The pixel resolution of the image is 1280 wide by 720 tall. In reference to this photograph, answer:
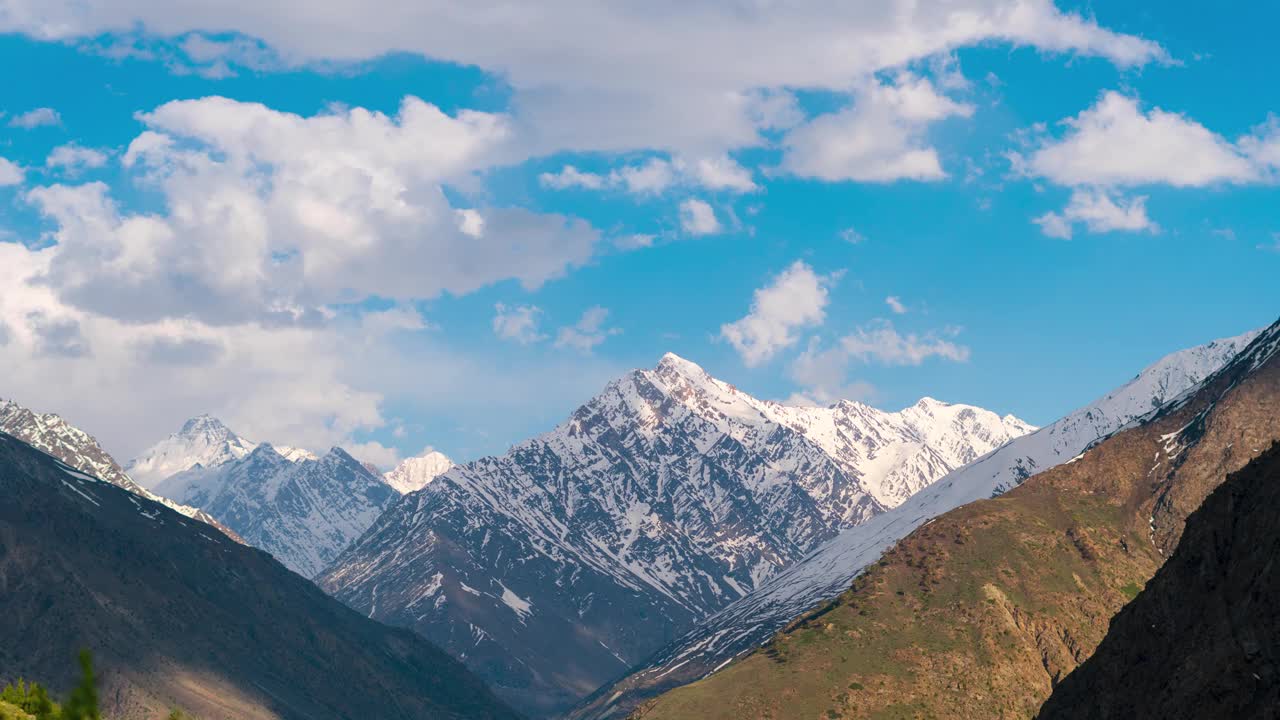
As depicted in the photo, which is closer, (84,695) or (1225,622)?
(84,695)

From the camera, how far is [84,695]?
1192 inches

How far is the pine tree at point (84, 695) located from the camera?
98.3 feet

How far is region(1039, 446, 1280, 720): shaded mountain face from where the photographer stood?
158875 mm

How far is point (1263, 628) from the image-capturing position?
16075cm

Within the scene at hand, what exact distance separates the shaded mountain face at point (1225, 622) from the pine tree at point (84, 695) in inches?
5806

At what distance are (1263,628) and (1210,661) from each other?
37.7ft

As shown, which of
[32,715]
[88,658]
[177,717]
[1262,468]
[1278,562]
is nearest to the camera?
[88,658]

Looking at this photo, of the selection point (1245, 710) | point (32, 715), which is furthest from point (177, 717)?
point (1245, 710)

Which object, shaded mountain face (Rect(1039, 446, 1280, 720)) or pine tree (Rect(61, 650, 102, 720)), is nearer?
pine tree (Rect(61, 650, 102, 720))

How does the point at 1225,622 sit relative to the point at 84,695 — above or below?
below

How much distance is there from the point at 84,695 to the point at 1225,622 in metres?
173

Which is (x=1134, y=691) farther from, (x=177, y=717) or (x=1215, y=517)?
(x=177, y=717)

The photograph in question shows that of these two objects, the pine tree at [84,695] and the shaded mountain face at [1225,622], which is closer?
the pine tree at [84,695]

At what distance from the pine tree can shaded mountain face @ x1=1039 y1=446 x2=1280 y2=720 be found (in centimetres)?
14747
